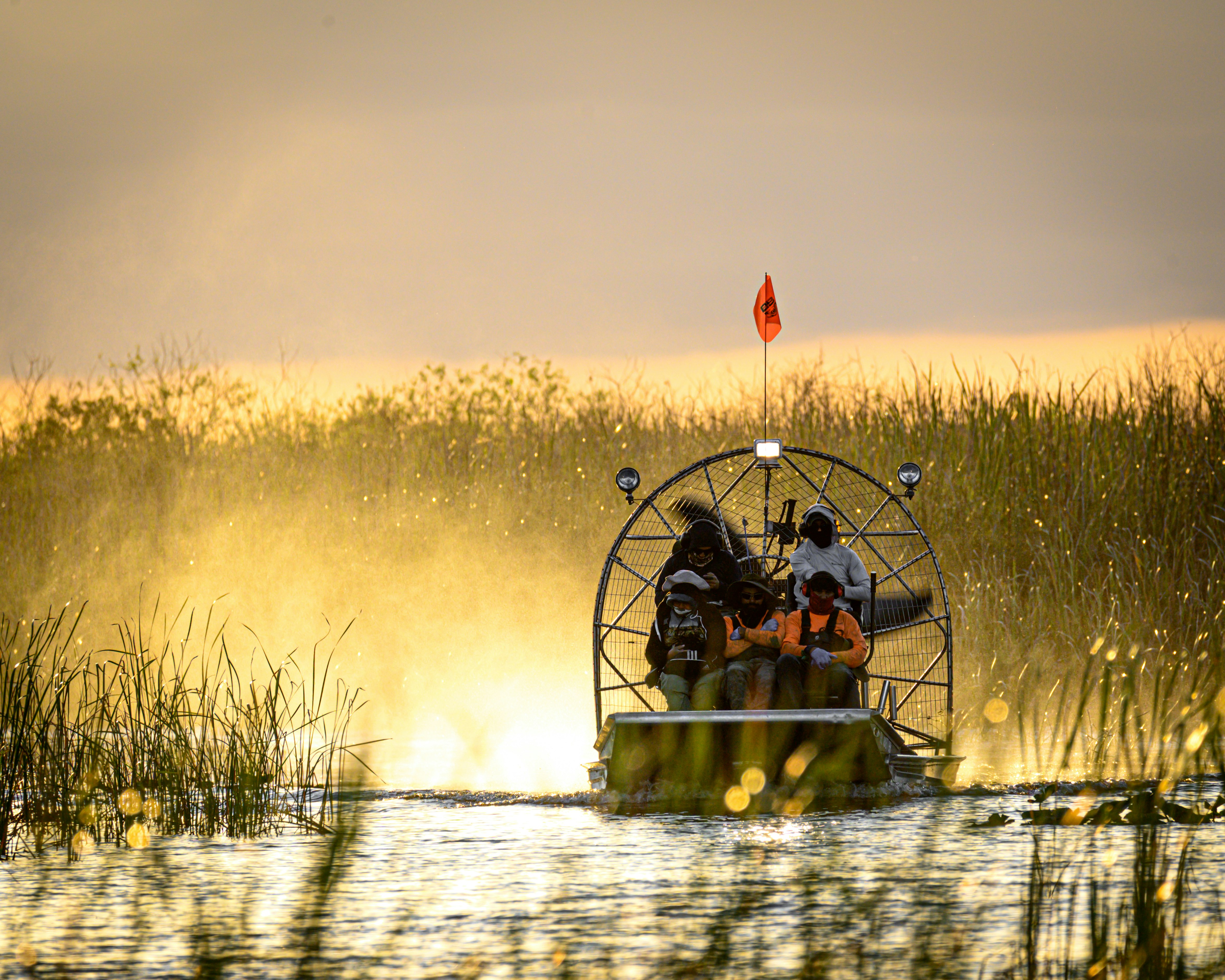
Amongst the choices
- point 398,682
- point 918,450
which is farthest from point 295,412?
point 918,450

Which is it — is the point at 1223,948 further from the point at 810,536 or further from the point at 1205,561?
the point at 1205,561

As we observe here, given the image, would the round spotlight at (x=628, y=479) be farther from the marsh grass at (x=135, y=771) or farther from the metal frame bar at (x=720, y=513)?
the marsh grass at (x=135, y=771)

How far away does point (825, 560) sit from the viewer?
10539 mm

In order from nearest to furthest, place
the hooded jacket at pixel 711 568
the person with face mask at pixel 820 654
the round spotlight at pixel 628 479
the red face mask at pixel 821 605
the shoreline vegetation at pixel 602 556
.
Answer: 1. the shoreline vegetation at pixel 602 556
2. the person with face mask at pixel 820 654
3. the red face mask at pixel 821 605
4. the hooded jacket at pixel 711 568
5. the round spotlight at pixel 628 479

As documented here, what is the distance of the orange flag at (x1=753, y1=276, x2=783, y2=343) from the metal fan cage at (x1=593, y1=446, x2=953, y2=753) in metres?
0.85

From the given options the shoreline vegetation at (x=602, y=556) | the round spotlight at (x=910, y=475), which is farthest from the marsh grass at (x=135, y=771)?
the round spotlight at (x=910, y=475)

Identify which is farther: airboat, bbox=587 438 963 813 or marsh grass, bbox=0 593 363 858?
airboat, bbox=587 438 963 813

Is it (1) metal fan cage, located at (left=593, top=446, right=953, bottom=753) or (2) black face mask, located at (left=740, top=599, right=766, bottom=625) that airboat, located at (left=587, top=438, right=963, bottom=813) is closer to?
(1) metal fan cage, located at (left=593, top=446, right=953, bottom=753)

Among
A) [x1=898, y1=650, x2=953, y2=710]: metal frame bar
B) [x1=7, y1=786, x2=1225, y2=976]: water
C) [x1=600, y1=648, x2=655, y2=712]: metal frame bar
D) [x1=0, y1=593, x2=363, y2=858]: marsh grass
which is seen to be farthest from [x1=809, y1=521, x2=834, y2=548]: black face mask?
[x1=0, y1=593, x2=363, y2=858]: marsh grass

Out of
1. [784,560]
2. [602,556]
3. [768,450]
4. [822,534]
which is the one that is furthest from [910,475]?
A: [602,556]

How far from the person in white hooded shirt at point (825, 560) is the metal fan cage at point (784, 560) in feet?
0.59

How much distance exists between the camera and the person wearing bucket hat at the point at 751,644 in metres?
9.83

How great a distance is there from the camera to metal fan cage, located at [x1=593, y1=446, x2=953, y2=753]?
10617 mm

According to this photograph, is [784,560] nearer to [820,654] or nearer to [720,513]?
[720,513]
